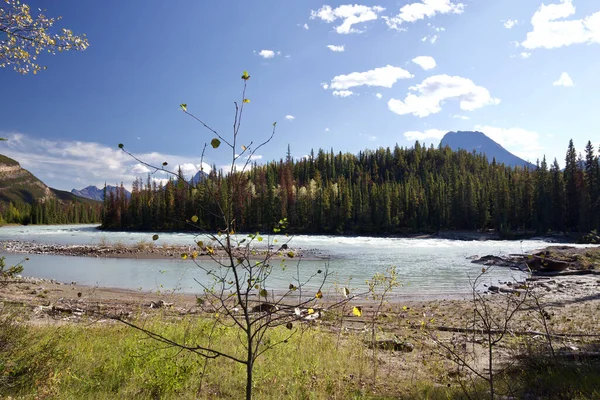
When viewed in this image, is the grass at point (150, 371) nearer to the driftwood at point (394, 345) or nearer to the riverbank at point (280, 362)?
the riverbank at point (280, 362)

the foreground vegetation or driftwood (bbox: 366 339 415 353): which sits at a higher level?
the foreground vegetation

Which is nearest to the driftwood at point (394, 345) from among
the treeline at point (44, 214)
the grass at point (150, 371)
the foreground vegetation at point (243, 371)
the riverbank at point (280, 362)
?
the riverbank at point (280, 362)

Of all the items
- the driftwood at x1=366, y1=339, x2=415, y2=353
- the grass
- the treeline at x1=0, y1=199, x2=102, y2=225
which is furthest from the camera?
the treeline at x1=0, y1=199, x2=102, y2=225

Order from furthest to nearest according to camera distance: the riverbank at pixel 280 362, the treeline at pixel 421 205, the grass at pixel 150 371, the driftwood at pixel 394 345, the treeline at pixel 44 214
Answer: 1. the treeline at pixel 44 214
2. the treeline at pixel 421 205
3. the driftwood at pixel 394 345
4. the riverbank at pixel 280 362
5. the grass at pixel 150 371

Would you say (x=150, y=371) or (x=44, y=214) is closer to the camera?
(x=150, y=371)

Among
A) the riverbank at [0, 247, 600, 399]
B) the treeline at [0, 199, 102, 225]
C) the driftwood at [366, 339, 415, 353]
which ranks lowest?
the driftwood at [366, 339, 415, 353]

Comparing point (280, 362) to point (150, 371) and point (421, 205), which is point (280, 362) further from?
point (421, 205)

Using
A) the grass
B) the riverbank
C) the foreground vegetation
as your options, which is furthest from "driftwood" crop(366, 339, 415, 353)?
the grass

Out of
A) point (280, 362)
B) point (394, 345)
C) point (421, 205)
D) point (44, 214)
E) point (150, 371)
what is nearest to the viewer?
point (150, 371)

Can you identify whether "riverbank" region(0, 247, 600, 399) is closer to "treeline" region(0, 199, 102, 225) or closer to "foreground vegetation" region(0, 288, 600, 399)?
"foreground vegetation" region(0, 288, 600, 399)

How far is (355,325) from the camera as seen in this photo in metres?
10.2

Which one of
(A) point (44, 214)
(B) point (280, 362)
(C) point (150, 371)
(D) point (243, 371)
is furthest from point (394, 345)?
(A) point (44, 214)

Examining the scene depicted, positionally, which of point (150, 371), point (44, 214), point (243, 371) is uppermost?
point (44, 214)

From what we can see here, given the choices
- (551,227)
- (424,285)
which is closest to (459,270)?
(424,285)
